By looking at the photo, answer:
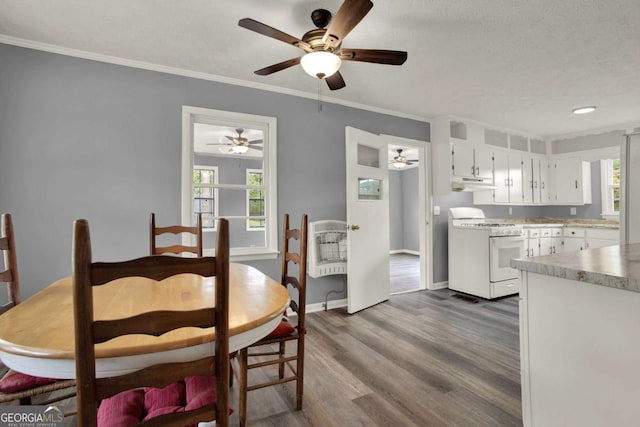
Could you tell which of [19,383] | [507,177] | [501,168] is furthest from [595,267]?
[507,177]

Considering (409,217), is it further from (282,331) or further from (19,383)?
(19,383)

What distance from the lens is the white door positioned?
329cm

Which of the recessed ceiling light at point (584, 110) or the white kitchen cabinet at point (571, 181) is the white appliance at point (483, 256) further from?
the white kitchen cabinet at point (571, 181)

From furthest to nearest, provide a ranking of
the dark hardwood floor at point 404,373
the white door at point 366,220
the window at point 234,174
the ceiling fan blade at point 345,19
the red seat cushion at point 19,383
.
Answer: the white door at point 366,220
the window at point 234,174
the dark hardwood floor at point 404,373
the ceiling fan blade at point 345,19
the red seat cushion at point 19,383

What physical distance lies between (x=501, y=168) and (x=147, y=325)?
17.1 ft

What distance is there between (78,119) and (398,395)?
3.21m

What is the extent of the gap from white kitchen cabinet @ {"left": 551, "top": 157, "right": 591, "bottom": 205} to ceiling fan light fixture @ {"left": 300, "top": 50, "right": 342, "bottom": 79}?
516 centimetres

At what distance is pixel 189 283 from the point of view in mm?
1566

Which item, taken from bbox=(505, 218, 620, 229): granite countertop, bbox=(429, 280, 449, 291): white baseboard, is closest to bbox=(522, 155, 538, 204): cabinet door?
bbox=(505, 218, 620, 229): granite countertop

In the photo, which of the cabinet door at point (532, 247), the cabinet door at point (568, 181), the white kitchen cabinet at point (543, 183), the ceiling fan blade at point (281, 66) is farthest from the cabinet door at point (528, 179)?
the ceiling fan blade at point (281, 66)

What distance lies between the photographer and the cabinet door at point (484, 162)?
4422 millimetres

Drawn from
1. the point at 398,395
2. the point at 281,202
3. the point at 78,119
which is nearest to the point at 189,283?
the point at 398,395

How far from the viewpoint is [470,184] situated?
169 inches

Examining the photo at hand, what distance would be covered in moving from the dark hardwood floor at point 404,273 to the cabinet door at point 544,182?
249 centimetres
